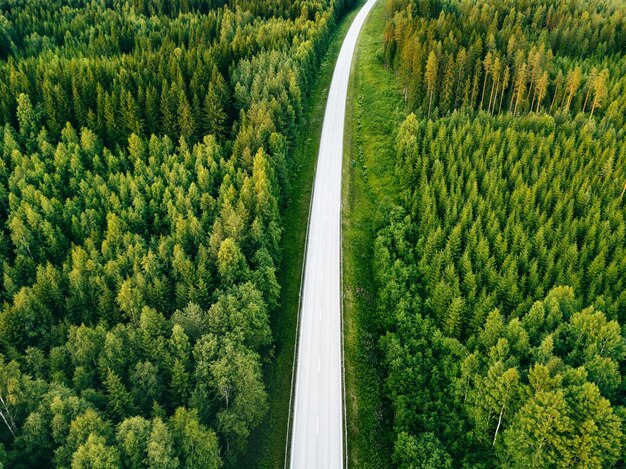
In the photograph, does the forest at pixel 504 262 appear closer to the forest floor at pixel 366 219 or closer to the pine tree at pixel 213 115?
the forest floor at pixel 366 219

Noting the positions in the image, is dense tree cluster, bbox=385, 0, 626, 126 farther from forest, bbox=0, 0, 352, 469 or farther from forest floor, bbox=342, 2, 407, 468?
forest, bbox=0, 0, 352, 469

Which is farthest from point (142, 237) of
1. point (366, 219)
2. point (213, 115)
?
point (366, 219)

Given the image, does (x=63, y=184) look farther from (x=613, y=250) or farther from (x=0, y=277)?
(x=613, y=250)

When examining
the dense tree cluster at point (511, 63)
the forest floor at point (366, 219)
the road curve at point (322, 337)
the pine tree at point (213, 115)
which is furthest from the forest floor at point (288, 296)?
the dense tree cluster at point (511, 63)

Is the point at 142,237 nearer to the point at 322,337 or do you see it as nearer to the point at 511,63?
the point at 322,337

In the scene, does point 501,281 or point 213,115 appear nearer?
point 501,281

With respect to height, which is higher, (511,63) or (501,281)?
(511,63)
